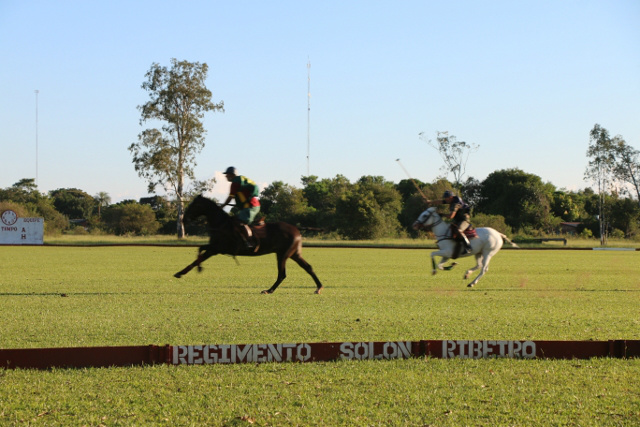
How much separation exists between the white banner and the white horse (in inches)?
2240

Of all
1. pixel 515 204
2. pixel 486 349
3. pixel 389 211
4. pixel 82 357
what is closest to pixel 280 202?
pixel 486 349

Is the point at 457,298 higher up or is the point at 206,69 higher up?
the point at 206,69

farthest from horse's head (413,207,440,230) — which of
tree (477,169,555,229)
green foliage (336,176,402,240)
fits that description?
green foliage (336,176,402,240)

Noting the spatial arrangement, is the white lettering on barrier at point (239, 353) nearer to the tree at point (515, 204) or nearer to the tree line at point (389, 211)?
the tree line at point (389, 211)

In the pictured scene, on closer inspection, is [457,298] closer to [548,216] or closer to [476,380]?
[548,216]

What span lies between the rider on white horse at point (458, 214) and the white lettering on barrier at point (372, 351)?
187 cm

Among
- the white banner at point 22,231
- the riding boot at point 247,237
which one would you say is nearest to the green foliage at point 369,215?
the riding boot at point 247,237

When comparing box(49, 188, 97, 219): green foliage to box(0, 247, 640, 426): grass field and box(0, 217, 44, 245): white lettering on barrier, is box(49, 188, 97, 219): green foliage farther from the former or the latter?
box(0, 247, 640, 426): grass field

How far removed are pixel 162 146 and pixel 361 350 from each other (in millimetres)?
7942

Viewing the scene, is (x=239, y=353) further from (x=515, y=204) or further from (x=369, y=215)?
(x=515, y=204)

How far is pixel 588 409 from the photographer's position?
27.2 ft

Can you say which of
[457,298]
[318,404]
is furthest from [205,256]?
[457,298]

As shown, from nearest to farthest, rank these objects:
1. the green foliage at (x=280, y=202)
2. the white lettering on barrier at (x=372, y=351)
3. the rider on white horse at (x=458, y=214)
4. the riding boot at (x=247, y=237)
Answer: the riding boot at (x=247, y=237), the rider on white horse at (x=458, y=214), the white lettering on barrier at (x=372, y=351), the green foliage at (x=280, y=202)

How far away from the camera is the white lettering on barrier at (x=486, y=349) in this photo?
10.9m
